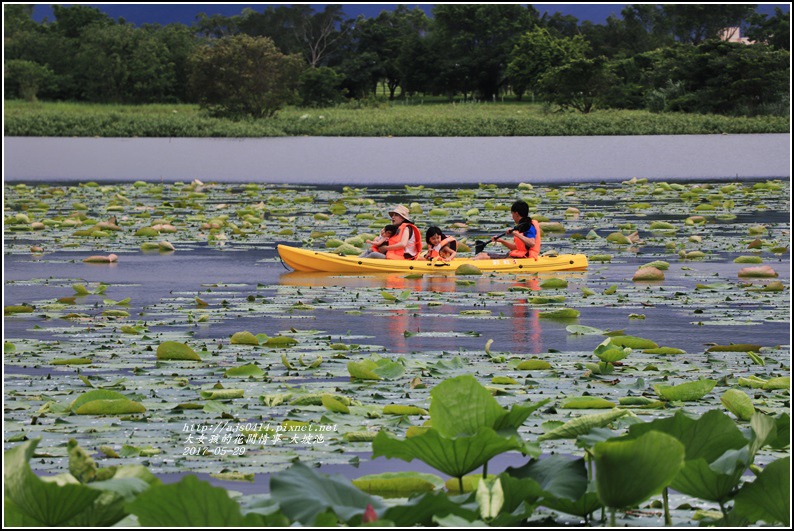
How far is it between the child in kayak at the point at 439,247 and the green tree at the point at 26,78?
33.7m

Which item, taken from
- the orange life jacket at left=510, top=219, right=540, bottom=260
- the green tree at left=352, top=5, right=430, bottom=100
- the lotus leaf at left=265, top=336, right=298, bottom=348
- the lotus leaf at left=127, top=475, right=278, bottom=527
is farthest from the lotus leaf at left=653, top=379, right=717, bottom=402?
the green tree at left=352, top=5, right=430, bottom=100

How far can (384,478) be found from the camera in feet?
12.7

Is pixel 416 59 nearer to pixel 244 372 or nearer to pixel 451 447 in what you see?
pixel 244 372

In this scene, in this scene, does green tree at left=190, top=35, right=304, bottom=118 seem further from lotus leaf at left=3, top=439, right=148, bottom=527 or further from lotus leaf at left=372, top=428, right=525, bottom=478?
lotus leaf at left=3, top=439, right=148, bottom=527

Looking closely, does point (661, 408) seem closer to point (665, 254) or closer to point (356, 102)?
point (665, 254)

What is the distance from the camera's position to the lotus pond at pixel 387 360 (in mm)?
3406

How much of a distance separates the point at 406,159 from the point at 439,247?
20.7m

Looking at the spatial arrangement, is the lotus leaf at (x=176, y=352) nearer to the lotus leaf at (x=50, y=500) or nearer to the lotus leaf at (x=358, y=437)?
the lotus leaf at (x=358, y=437)

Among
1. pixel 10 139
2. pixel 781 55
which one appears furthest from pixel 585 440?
pixel 781 55

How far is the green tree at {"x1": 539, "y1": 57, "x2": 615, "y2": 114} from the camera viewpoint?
41719 millimetres

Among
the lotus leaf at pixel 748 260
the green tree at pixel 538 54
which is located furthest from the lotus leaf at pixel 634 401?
the green tree at pixel 538 54

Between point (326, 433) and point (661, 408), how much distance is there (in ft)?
4.62

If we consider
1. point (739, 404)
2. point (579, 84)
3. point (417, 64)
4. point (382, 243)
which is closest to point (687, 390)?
point (739, 404)

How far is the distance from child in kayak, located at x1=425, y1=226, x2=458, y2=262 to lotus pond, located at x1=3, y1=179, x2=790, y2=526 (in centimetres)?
35
